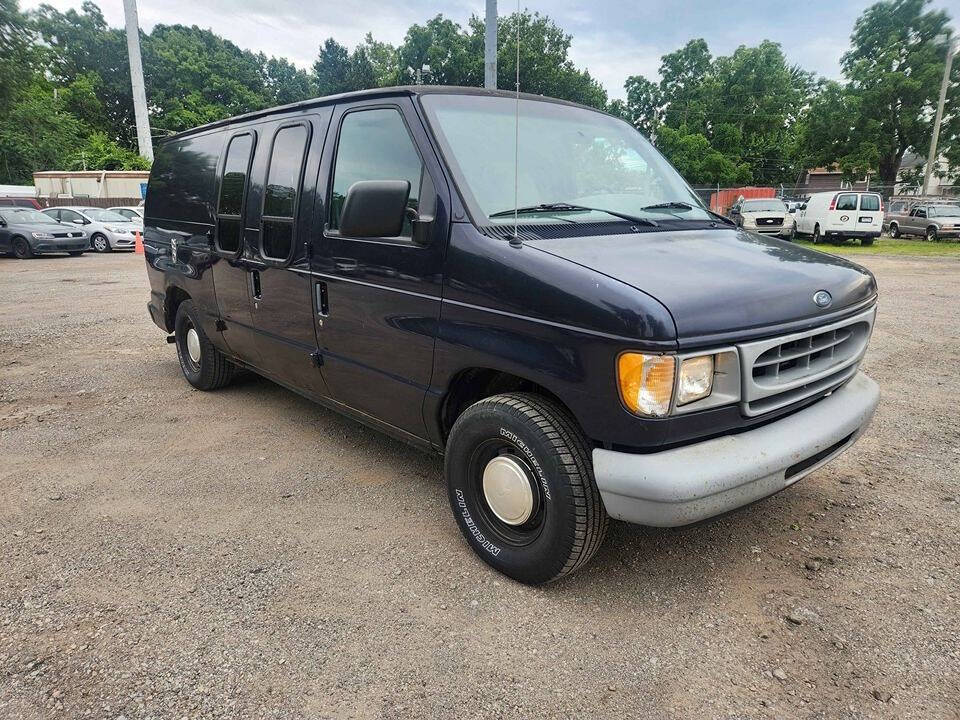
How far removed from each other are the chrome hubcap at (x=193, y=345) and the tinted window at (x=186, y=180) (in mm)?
956

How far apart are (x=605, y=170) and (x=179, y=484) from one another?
3.01 meters

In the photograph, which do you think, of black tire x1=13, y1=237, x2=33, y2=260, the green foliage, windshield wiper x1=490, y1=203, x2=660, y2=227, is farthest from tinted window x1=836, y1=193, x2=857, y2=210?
the green foliage

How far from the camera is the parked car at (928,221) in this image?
23578mm

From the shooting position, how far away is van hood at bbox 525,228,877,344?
2.30 meters

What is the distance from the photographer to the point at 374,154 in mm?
3248

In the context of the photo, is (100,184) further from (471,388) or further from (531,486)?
(531,486)

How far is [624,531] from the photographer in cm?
322

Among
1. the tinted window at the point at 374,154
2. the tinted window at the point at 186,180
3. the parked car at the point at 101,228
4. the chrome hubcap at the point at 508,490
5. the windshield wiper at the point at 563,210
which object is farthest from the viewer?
the parked car at the point at 101,228

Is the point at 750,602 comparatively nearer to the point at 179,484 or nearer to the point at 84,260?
the point at 179,484

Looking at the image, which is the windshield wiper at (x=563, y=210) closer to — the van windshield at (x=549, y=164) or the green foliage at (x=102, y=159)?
the van windshield at (x=549, y=164)

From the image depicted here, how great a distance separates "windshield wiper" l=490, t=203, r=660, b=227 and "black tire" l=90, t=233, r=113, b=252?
69.0 feet

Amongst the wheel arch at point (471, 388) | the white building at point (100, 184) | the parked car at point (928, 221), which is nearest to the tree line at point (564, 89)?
the white building at point (100, 184)

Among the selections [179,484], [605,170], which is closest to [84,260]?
[179,484]

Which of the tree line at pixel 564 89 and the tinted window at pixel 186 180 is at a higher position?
the tree line at pixel 564 89
